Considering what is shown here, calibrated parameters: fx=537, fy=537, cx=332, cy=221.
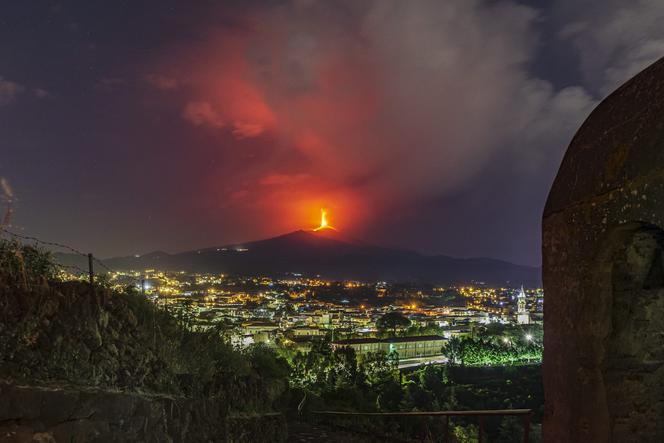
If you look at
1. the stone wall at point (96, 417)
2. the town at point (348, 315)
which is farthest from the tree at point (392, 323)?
the stone wall at point (96, 417)

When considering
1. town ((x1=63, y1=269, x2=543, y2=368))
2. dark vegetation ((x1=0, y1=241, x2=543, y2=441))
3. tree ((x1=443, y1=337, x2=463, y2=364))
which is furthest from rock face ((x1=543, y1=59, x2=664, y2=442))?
tree ((x1=443, y1=337, x2=463, y2=364))

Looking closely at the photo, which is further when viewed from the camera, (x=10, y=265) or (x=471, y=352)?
(x=471, y=352)

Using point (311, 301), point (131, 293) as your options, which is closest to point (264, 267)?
point (311, 301)

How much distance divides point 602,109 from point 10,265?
176 inches

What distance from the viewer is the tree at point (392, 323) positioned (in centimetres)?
7238

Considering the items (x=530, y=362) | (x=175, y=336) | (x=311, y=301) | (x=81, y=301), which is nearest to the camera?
(x=81, y=301)

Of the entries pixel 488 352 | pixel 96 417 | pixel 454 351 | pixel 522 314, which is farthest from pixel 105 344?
pixel 522 314

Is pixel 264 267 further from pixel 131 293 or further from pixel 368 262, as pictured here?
pixel 131 293

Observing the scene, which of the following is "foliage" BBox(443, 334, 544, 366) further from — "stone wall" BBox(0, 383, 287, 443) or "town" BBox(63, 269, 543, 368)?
"stone wall" BBox(0, 383, 287, 443)

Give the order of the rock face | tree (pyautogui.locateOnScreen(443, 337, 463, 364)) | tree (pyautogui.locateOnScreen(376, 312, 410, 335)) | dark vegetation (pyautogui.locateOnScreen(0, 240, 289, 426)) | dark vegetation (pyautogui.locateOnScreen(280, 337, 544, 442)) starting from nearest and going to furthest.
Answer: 1. the rock face
2. dark vegetation (pyautogui.locateOnScreen(0, 240, 289, 426))
3. dark vegetation (pyautogui.locateOnScreen(280, 337, 544, 442))
4. tree (pyautogui.locateOnScreen(443, 337, 463, 364))
5. tree (pyautogui.locateOnScreen(376, 312, 410, 335))

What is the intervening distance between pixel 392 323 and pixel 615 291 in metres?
72.6

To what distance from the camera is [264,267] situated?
129 m

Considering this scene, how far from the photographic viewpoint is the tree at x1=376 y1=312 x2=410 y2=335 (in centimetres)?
7238

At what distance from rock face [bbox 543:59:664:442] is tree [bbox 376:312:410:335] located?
228 ft
